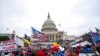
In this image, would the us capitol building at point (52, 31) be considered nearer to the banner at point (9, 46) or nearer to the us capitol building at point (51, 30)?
the us capitol building at point (51, 30)

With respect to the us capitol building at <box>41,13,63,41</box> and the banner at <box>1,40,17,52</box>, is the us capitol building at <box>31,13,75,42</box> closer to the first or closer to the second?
the us capitol building at <box>41,13,63,41</box>

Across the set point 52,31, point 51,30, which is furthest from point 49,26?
point 52,31

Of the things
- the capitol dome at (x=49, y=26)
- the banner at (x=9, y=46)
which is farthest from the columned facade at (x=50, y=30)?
the banner at (x=9, y=46)

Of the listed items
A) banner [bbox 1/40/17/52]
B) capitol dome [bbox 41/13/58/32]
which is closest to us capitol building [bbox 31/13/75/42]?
capitol dome [bbox 41/13/58/32]

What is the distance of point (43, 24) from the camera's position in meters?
126

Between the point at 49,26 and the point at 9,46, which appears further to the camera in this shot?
the point at 49,26

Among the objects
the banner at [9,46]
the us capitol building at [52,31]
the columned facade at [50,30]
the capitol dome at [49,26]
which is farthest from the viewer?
the capitol dome at [49,26]

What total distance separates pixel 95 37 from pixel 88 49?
174cm

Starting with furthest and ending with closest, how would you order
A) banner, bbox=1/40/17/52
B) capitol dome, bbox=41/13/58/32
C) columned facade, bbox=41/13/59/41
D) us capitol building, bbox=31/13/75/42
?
capitol dome, bbox=41/13/58/32 < columned facade, bbox=41/13/59/41 < us capitol building, bbox=31/13/75/42 < banner, bbox=1/40/17/52

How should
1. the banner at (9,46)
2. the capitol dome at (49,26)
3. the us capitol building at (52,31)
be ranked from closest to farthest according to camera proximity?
the banner at (9,46) < the us capitol building at (52,31) < the capitol dome at (49,26)

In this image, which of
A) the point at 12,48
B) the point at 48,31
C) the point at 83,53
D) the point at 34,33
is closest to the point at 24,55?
the point at 12,48

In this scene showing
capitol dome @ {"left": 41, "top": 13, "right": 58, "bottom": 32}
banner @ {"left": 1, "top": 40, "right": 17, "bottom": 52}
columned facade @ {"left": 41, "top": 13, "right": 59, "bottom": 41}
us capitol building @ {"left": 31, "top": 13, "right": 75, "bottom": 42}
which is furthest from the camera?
capitol dome @ {"left": 41, "top": 13, "right": 58, "bottom": 32}

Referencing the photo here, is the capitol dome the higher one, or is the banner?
the capitol dome

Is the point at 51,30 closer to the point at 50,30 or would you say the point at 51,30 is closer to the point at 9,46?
the point at 50,30
